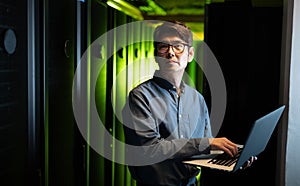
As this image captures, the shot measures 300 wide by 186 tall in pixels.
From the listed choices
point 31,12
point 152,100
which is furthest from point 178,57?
point 31,12

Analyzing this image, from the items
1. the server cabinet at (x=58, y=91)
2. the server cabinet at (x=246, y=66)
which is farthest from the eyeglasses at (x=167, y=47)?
the server cabinet at (x=246, y=66)

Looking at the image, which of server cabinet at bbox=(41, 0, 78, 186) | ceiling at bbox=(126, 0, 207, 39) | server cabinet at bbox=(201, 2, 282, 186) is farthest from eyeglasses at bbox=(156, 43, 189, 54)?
ceiling at bbox=(126, 0, 207, 39)

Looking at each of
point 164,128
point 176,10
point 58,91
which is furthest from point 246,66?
point 176,10

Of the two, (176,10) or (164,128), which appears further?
(176,10)

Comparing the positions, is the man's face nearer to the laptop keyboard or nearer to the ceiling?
the laptop keyboard

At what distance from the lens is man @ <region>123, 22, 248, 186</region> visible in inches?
60.0

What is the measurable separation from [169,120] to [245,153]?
1.30 ft

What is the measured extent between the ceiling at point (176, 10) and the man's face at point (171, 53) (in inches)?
65.9

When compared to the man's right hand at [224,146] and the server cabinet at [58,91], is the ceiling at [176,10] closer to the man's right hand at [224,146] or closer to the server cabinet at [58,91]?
the server cabinet at [58,91]

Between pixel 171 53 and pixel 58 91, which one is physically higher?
pixel 171 53

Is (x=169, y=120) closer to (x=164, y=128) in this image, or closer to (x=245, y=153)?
(x=164, y=128)

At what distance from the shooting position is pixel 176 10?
3588mm

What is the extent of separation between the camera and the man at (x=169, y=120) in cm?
152

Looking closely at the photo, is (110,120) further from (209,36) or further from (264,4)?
(264,4)
